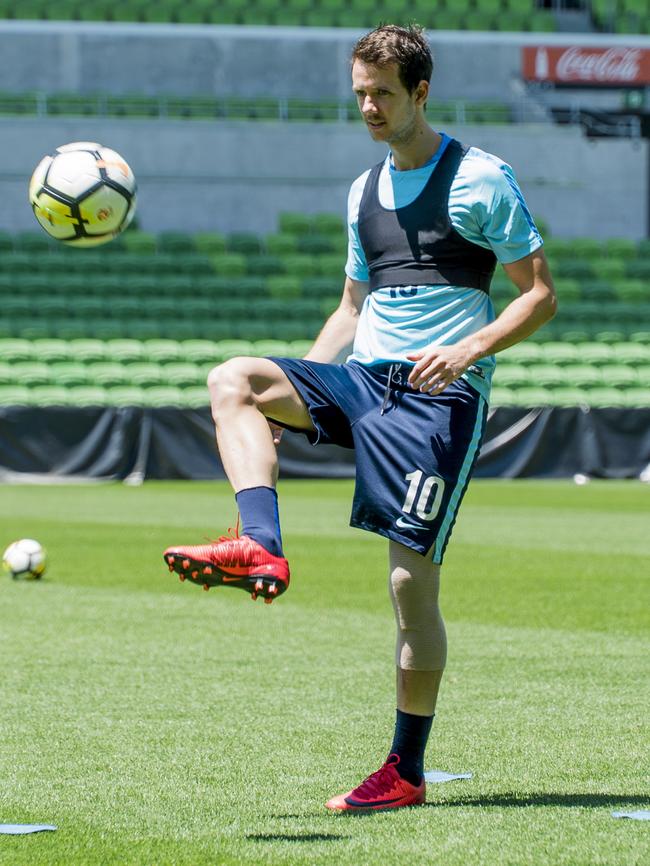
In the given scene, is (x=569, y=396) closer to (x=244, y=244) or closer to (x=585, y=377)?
(x=585, y=377)

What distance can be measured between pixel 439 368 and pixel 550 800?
4.19 feet

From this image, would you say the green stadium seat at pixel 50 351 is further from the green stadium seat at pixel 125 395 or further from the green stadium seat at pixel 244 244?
the green stadium seat at pixel 244 244

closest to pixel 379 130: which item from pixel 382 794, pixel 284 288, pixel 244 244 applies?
pixel 382 794

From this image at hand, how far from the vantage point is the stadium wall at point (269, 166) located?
1106 inches

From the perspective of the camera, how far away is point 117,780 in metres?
4.27

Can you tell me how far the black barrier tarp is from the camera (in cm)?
1997

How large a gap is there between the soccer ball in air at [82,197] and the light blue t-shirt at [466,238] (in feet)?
4.16

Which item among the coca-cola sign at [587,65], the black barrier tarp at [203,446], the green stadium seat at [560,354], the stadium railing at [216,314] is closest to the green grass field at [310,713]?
the black barrier tarp at [203,446]

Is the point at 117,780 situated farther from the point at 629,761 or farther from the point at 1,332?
the point at 1,332

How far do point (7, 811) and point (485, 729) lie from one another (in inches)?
74.5

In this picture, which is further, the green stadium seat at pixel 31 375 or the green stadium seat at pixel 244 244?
the green stadium seat at pixel 244 244

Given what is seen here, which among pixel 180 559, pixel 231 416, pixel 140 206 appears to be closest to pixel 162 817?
pixel 180 559

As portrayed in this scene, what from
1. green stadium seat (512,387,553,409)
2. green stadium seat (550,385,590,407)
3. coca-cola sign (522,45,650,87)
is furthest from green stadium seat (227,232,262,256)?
coca-cola sign (522,45,650,87)

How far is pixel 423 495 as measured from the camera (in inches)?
159
